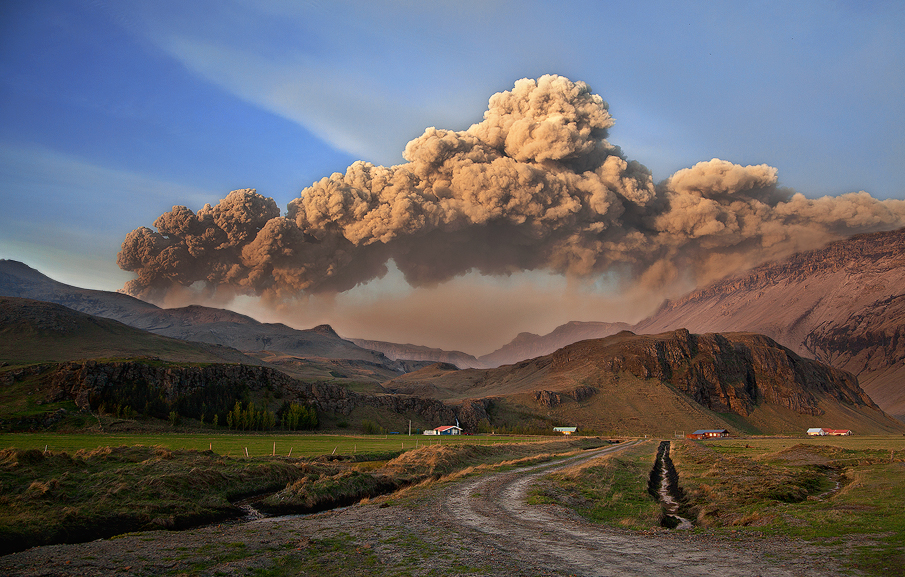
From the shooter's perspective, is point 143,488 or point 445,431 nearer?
point 143,488

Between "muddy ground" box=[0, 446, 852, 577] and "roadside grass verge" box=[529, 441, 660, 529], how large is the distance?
8.09ft

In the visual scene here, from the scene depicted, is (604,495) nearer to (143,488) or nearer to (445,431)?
(143,488)

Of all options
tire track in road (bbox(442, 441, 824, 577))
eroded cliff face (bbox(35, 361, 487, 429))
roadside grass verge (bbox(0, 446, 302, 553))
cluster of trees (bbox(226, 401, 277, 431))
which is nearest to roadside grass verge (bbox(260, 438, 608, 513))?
roadside grass verge (bbox(0, 446, 302, 553))

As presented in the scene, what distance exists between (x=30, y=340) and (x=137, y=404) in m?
128

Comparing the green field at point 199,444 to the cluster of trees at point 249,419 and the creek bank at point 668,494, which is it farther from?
the cluster of trees at point 249,419

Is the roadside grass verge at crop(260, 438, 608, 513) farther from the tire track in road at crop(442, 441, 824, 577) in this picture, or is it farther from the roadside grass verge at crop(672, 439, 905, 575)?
the roadside grass verge at crop(672, 439, 905, 575)

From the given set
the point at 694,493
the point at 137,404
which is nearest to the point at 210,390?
the point at 137,404

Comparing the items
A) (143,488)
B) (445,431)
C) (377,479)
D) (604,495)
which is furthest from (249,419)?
(604,495)

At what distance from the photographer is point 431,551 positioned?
1520cm

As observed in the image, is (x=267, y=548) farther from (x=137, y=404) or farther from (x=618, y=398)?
(x=618, y=398)

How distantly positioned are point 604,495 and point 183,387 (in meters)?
106

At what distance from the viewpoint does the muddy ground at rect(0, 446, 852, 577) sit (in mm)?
12969

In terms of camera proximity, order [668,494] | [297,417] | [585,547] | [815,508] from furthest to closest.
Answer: [297,417]
[668,494]
[815,508]
[585,547]

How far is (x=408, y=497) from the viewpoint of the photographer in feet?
86.5
